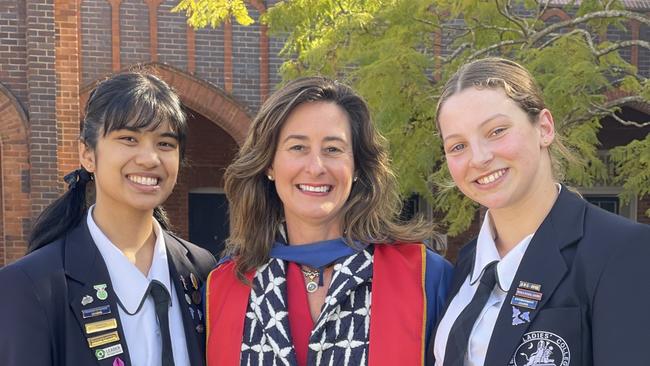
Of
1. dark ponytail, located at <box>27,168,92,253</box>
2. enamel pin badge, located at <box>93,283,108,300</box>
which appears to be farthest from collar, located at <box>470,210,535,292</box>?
dark ponytail, located at <box>27,168,92,253</box>

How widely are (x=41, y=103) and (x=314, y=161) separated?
25.1 ft

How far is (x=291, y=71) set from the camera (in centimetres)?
748

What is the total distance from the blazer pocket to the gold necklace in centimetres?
93

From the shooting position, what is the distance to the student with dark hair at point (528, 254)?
197cm

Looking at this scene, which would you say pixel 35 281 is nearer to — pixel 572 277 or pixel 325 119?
pixel 325 119

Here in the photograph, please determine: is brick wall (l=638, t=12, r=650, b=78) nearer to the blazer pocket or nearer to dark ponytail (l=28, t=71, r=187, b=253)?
dark ponytail (l=28, t=71, r=187, b=253)

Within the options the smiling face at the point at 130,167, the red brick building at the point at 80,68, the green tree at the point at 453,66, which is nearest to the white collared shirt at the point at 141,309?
the smiling face at the point at 130,167

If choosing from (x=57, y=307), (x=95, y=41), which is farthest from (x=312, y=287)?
(x=95, y=41)

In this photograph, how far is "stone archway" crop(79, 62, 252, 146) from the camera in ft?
33.0

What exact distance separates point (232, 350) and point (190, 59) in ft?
25.9

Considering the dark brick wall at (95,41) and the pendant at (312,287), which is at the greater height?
the dark brick wall at (95,41)

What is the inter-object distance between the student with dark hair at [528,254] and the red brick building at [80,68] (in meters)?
6.89

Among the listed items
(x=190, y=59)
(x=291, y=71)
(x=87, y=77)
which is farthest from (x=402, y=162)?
(x=87, y=77)

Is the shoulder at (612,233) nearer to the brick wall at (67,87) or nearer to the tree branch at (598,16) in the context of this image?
the tree branch at (598,16)
